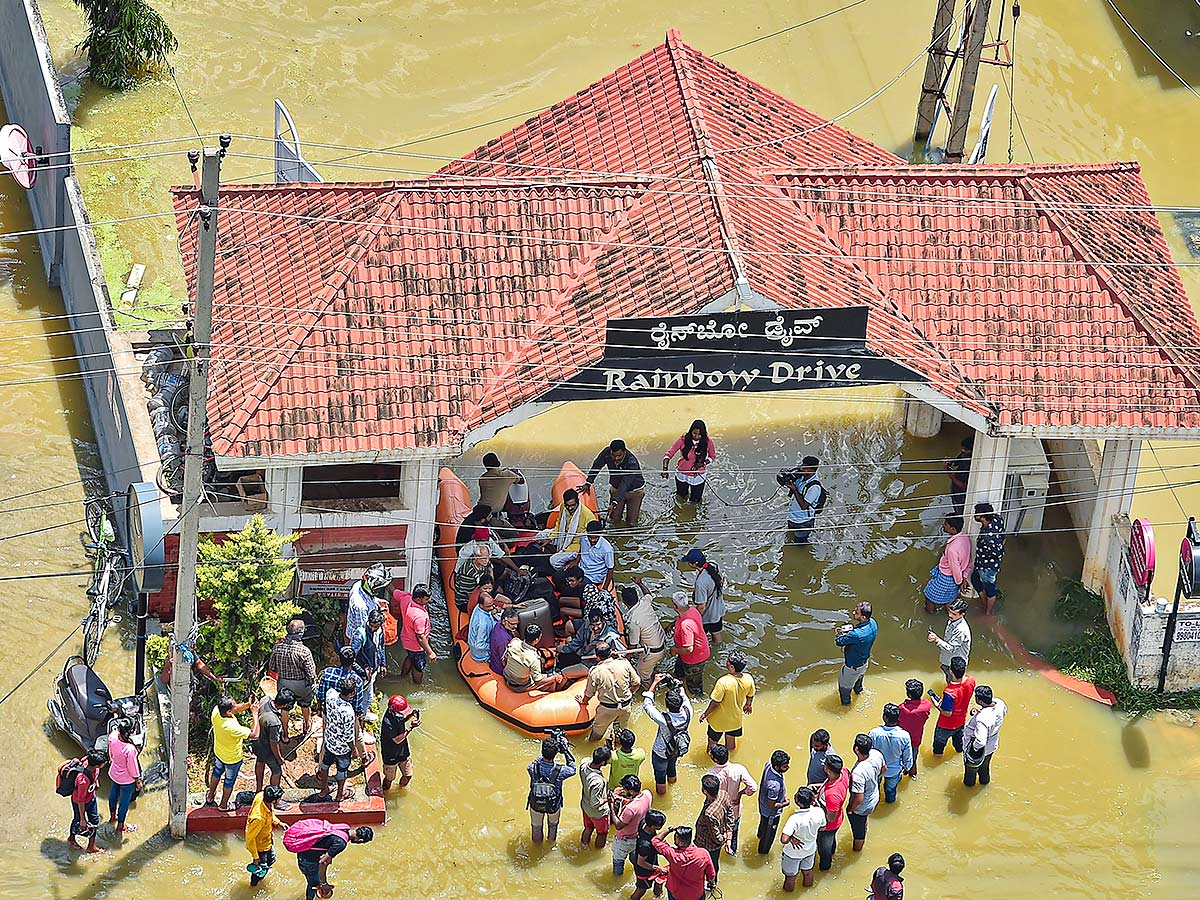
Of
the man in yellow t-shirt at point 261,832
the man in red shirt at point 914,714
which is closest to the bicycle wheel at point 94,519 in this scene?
the man in yellow t-shirt at point 261,832

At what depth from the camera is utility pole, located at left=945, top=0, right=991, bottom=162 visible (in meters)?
25.2

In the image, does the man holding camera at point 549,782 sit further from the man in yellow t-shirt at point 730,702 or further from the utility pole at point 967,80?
the utility pole at point 967,80

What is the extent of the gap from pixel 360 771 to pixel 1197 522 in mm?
10654

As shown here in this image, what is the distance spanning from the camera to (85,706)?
59.2 ft

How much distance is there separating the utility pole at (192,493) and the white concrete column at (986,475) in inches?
357

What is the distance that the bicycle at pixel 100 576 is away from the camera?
18781 mm

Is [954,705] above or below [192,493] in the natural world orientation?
below

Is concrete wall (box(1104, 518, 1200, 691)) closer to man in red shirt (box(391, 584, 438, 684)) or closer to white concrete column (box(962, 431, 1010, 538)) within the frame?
white concrete column (box(962, 431, 1010, 538))

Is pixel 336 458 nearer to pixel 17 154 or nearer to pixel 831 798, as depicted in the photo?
pixel 831 798

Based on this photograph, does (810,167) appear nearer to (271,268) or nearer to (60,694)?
(271,268)

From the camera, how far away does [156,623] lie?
19.6 metres

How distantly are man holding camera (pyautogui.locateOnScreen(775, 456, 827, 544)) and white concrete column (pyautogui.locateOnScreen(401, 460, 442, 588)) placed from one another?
14.2 ft

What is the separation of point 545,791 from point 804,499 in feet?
18.4

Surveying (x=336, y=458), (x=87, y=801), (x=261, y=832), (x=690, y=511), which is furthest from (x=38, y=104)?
(x=261, y=832)
